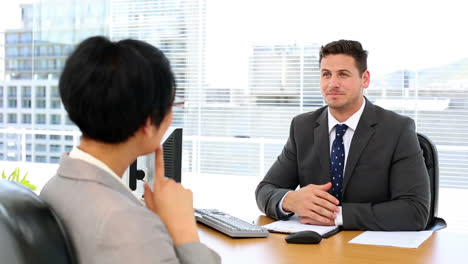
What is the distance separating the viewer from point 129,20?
6.23 metres

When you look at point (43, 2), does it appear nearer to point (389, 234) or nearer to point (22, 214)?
point (389, 234)

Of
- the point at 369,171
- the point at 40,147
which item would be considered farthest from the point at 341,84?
the point at 40,147

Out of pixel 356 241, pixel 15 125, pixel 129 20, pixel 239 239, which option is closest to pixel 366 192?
pixel 356 241

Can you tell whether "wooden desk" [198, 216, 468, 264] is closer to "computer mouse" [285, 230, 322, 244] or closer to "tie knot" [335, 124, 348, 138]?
"computer mouse" [285, 230, 322, 244]

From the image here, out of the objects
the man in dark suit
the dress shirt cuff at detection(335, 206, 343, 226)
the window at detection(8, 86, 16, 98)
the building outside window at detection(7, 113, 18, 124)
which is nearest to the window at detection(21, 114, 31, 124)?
the building outside window at detection(7, 113, 18, 124)

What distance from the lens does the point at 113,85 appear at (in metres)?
0.93

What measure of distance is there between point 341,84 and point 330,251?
0.94 meters

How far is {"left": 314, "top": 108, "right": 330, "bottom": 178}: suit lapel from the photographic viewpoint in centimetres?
239

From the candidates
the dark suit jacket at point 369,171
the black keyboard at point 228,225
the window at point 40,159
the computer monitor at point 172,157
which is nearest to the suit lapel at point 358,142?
the dark suit jacket at point 369,171

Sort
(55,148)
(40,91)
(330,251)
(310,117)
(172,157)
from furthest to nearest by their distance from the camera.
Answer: (55,148) → (40,91) → (310,117) → (172,157) → (330,251)

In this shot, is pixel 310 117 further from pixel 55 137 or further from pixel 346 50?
pixel 55 137

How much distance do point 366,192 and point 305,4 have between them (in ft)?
11.4

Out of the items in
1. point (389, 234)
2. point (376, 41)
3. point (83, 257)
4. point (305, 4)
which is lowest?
point (389, 234)

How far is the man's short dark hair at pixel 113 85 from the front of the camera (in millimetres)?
931
